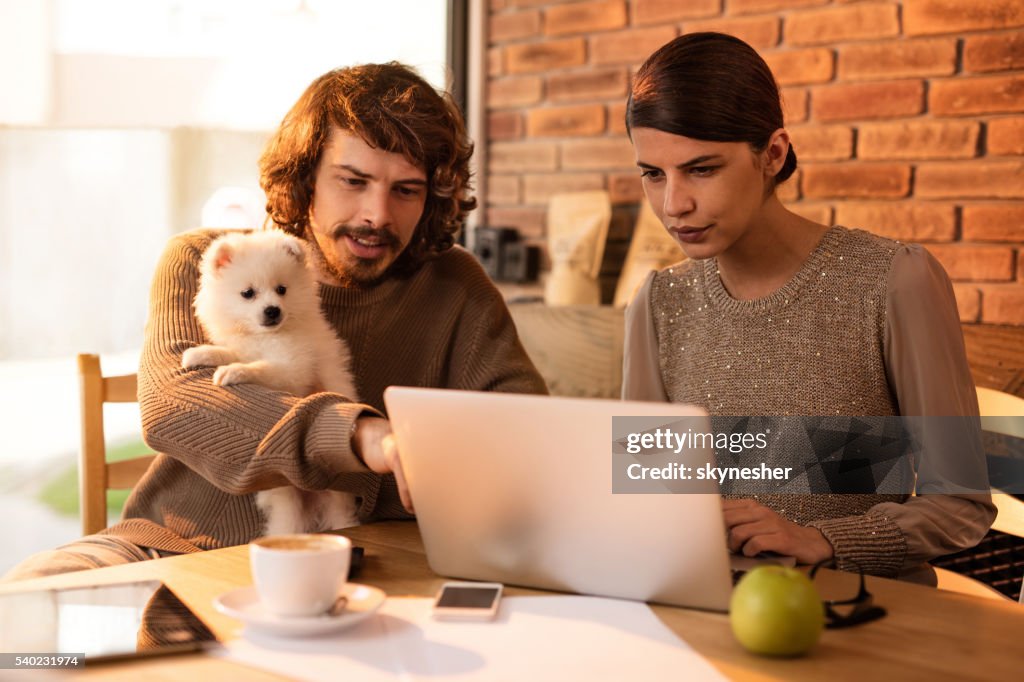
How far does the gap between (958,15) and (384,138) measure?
1490mm

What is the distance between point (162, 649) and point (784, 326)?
1.04 m

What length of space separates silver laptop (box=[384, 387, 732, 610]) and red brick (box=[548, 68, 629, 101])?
2250 millimetres

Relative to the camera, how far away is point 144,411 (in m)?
1.48

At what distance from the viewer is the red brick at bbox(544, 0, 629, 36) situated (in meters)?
A: 3.15

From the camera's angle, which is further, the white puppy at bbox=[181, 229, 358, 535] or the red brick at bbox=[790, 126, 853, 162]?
the red brick at bbox=[790, 126, 853, 162]

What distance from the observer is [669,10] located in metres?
3.00

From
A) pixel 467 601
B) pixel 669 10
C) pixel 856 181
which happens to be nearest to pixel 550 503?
pixel 467 601

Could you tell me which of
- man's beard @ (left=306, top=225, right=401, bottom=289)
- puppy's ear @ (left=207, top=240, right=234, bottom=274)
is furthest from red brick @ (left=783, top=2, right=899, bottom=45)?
puppy's ear @ (left=207, top=240, right=234, bottom=274)

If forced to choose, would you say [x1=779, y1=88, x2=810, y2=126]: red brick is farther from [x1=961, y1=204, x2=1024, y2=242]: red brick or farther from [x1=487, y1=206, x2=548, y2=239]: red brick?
[x1=487, y1=206, x2=548, y2=239]: red brick

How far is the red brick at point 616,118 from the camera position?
3137 millimetres

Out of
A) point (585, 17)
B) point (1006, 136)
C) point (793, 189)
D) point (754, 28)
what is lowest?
point (793, 189)

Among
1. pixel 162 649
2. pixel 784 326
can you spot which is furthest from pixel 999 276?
pixel 162 649

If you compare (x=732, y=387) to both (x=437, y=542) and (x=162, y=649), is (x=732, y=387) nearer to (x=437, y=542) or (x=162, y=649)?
(x=437, y=542)

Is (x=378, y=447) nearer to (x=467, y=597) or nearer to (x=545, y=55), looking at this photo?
(x=467, y=597)
